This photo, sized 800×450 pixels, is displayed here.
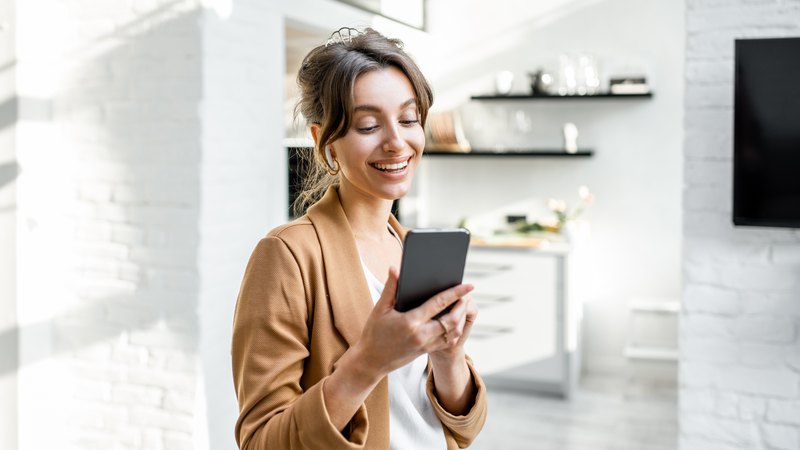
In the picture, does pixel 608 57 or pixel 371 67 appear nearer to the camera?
pixel 371 67

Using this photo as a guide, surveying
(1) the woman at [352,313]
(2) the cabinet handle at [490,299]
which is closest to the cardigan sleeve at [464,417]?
(1) the woman at [352,313]

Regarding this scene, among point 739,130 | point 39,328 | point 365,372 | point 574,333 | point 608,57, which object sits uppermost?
point 608,57

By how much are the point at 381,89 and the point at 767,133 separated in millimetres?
1970

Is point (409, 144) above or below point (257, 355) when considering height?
above

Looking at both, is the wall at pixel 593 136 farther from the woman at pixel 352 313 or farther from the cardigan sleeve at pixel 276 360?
the cardigan sleeve at pixel 276 360

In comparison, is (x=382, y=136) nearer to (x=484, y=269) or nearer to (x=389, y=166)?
(x=389, y=166)

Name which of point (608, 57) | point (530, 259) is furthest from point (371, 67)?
point (608, 57)

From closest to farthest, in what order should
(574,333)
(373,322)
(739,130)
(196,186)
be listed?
(373,322)
(739,130)
(196,186)
(574,333)

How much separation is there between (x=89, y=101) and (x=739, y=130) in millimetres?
2306

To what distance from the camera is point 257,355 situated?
103cm

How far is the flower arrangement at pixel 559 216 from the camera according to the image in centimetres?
509

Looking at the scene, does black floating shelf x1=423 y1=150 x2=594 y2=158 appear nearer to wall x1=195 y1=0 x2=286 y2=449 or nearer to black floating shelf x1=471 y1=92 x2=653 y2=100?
black floating shelf x1=471 y1=92 x2=653 y2=100

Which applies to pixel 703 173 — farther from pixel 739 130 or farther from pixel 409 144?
pixel 409 144

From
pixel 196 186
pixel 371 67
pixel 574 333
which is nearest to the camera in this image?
pixel 371 67
